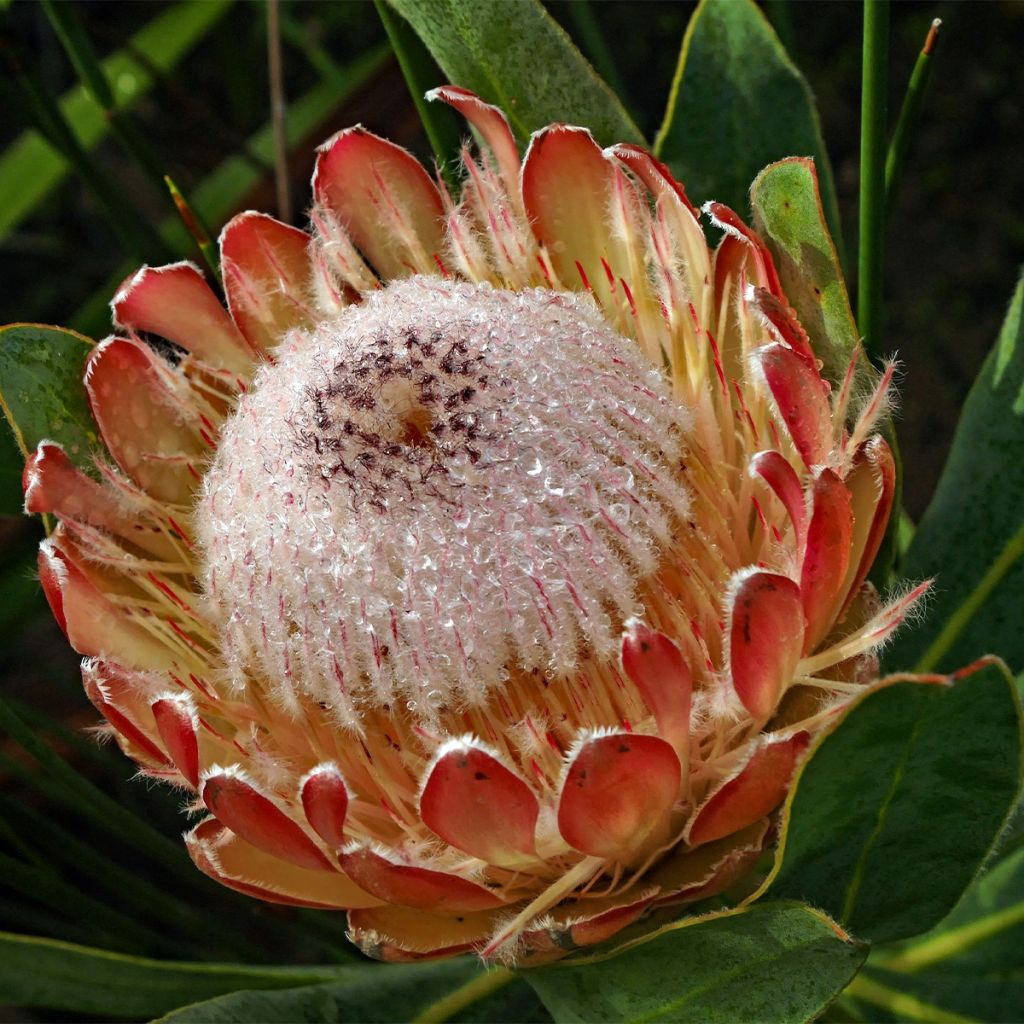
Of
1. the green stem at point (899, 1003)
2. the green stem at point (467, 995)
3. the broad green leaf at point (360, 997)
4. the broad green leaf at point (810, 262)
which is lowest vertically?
the green stem at point (899, 1003)

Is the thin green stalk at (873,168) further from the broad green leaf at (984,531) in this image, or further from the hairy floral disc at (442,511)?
the hairy floral disc at (442,511)

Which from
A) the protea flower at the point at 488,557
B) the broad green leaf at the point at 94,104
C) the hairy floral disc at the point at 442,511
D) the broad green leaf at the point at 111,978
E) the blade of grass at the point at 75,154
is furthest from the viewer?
the broad green leaf at the point at 94,104

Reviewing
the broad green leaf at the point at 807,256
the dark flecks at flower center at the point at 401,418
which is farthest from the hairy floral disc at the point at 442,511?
the broad green leaf at the point at 807,256

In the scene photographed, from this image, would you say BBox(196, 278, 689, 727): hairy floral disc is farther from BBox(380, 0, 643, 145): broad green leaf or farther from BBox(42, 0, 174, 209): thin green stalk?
BBox(42, 0, 174, 209): thin green stalk

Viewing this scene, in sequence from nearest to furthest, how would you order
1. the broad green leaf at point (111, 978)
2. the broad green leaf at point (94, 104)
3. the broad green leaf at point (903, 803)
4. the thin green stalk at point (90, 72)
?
the broad green leaf at point (903, 803)
the broad green leaf at point (111, 978)
the thin green stalk at point (90, 72)
the broad green leaf at point (94, 104)

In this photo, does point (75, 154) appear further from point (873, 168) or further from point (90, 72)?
point (873, 168)

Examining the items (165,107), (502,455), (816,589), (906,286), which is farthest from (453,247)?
(165,107)

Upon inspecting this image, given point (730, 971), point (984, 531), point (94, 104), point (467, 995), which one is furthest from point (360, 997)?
point (94, 104)

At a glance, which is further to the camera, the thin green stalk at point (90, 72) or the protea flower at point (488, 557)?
the thin green stalk at point (90, 72)
